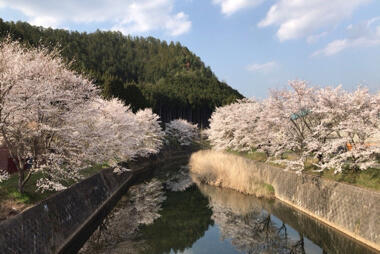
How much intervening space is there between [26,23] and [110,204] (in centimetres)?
15676

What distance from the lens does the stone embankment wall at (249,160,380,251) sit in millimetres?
15281

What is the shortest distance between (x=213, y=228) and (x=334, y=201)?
886cm

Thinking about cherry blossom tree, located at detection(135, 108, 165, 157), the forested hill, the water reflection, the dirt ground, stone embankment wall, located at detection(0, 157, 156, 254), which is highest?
the forested hill

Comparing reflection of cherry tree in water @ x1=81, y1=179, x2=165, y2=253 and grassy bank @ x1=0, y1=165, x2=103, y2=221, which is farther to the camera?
reflection of cherry tree in water @ x1=81, y1=179, x2=165, y2=253

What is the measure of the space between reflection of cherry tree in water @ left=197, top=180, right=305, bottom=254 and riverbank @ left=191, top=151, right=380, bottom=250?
2678 mm

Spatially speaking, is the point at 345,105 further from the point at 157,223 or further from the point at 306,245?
the point at 157,223

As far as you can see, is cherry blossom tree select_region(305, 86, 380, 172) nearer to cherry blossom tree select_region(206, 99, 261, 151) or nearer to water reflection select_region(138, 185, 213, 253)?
water reflection select_region(138, 185, 213, 253)

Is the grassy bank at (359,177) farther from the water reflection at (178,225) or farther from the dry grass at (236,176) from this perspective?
the water reflection at (178,225)

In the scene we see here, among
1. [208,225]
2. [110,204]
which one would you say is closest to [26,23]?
[110,204]

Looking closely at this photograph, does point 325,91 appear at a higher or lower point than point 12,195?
higher

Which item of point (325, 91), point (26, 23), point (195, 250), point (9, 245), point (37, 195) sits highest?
point (26, 23)

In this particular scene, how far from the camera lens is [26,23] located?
148250mm

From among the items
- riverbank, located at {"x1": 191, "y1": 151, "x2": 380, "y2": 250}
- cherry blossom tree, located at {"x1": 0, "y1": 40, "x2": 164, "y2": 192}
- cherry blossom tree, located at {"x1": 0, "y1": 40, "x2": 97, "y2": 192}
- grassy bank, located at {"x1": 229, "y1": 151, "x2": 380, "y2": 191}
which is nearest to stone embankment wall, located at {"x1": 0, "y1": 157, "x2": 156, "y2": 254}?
cherry blossom tree, located at {"x1": 0, "y1": 40, "x2": 164, "y2": 192}

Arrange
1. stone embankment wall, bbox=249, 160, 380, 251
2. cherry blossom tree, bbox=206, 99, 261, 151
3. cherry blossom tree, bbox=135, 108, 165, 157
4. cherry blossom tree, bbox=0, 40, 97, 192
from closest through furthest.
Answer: cherry blossom tree, bbox=0, 40, 97, 192 → stone embankment wall, bbox=249, 160, 380, 251 → cherry blossom tree, bbox=206, 99, 261, 151 → cherry blossom tree, bbox=135, 108, 165, 157
